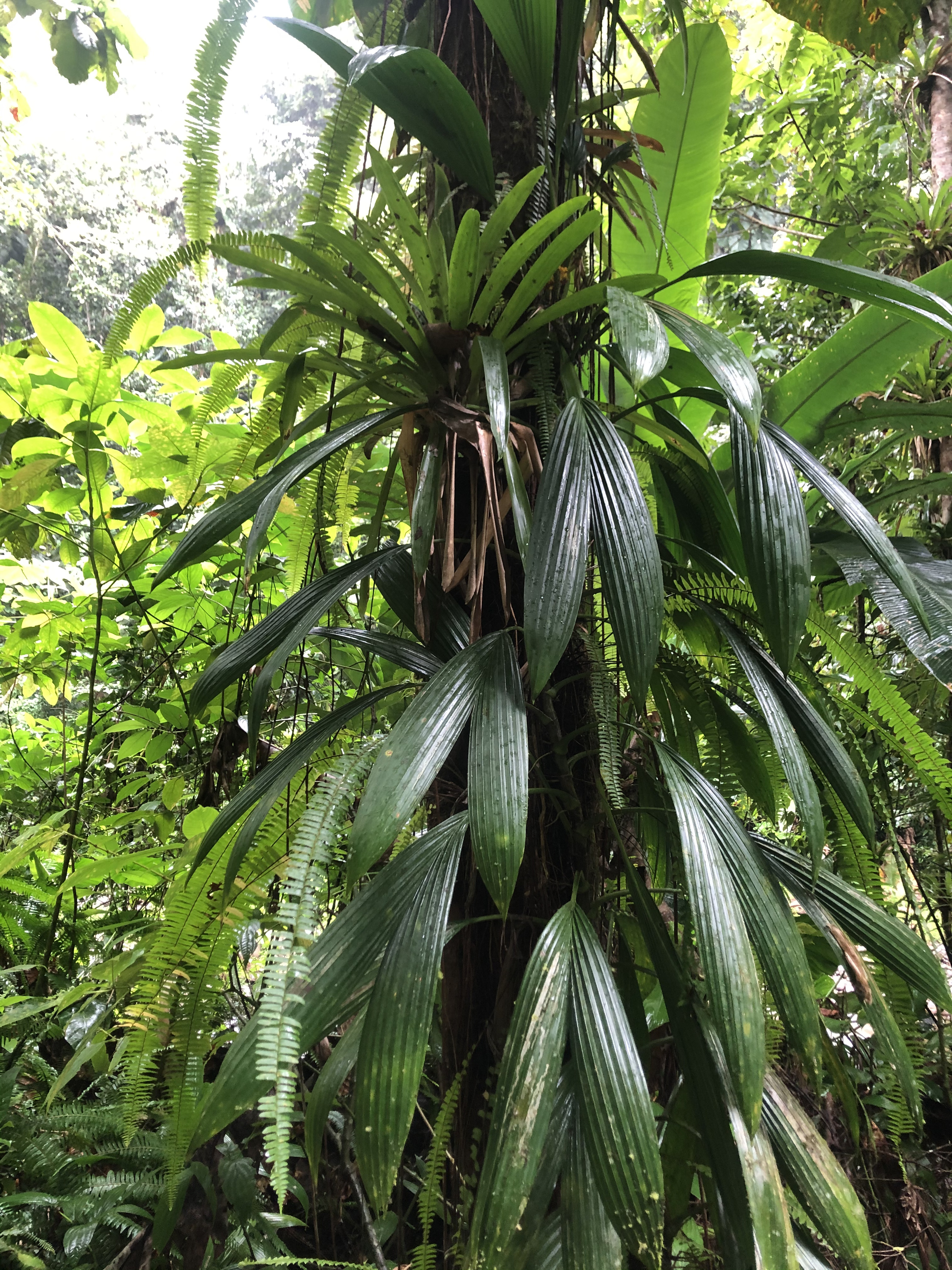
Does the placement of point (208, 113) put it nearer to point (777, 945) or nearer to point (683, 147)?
point (683, 147)

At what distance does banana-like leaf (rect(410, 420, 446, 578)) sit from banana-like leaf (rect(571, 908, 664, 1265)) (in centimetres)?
37

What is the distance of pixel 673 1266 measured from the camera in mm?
711

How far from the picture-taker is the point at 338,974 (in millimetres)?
519

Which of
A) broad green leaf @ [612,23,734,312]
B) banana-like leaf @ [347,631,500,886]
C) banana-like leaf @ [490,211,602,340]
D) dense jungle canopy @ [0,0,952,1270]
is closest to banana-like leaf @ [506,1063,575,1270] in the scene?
dense jungle canopy @ [0,0,952,1270]

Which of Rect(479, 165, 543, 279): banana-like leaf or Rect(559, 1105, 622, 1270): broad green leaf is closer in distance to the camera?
Rect(559, 1105, 622, 1270): broad green leaf

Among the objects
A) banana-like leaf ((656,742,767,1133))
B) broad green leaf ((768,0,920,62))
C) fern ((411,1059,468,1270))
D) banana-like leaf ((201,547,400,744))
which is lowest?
fern ((411,1059,468,1270))

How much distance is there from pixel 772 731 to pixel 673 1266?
0.56 meters

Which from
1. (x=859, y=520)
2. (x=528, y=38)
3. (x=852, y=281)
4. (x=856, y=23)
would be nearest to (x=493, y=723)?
(x=859, y=520)

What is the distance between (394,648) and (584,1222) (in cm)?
50

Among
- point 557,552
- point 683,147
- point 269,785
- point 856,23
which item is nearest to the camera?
point 557,552

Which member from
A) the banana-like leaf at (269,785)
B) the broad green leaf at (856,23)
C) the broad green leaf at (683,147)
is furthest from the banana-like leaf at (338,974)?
the broad green leaf at (856,23)

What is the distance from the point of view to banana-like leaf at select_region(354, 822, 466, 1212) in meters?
0.46

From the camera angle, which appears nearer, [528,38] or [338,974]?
[338,974]

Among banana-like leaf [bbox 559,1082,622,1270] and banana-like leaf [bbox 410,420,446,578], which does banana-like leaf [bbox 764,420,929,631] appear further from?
banana-like leaf [bbox 559,1082,622,1270]
